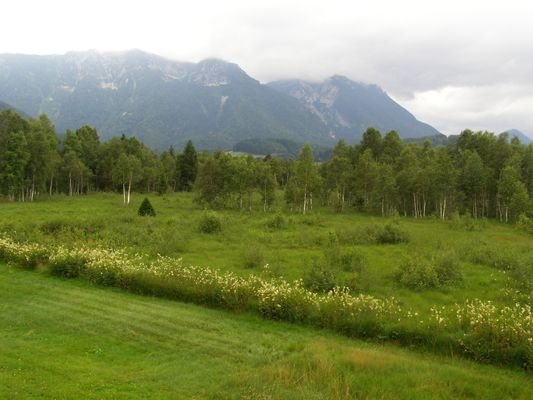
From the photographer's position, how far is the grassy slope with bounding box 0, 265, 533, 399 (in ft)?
36.9

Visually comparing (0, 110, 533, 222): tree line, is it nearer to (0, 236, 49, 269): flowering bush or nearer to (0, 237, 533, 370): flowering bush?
(0, 236, 49, 269): flowering bush

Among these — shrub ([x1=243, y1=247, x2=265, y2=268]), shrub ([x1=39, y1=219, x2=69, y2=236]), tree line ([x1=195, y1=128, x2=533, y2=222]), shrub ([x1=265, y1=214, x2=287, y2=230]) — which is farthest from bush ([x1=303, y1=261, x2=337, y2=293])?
tree line ([x1=195, y1=128, x2=533, y2=222])

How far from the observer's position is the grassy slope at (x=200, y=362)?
36.9 ft

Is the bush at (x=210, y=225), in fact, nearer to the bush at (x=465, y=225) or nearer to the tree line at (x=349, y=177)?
the tree line at (x=349, y=177)

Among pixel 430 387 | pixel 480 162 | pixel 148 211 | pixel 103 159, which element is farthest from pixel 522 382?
pixel 103 159

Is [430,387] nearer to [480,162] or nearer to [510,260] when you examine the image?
[510,260]

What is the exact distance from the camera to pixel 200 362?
13125mm

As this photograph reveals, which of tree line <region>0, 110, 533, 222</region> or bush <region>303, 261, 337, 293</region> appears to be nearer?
bush <region>303, 261, 337, 293</region>

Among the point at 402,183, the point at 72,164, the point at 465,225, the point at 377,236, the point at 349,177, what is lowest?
the point at 377,236

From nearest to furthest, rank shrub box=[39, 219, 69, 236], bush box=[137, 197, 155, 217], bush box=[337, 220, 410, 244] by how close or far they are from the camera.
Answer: shrub box=[39, 219, 69, 236] < bush box=[337, 220, 410, 244] < bush box=[137, 197, 155, 217]

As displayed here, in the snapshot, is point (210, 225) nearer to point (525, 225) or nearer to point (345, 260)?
point (345, 260)

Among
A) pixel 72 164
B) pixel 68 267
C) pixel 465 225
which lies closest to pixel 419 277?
pixel 68 267

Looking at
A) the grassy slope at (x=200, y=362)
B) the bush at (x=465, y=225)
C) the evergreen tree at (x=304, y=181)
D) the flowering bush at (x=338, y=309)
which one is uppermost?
the evergreen tree at (x=304, y=181)

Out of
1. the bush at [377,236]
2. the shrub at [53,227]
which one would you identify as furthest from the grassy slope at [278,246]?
the bush at [377,236]
